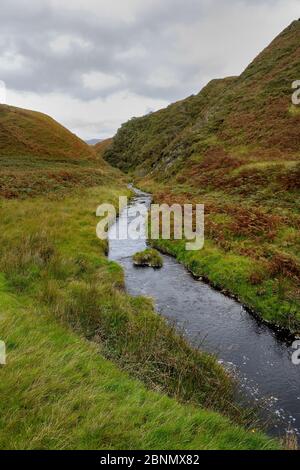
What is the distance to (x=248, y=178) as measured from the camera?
36688 mm

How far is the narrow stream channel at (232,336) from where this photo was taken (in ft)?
31.0

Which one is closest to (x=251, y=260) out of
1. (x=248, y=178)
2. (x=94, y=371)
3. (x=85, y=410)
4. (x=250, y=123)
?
(x=94, y=371)

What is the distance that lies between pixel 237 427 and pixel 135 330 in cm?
437

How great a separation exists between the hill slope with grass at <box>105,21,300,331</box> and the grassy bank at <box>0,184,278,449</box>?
530 cm

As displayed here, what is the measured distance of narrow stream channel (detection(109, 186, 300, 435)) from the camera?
9.45 metres

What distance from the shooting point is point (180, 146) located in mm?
61875

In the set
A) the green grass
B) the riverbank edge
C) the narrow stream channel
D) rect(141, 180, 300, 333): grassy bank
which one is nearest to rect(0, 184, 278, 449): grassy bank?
the green grass

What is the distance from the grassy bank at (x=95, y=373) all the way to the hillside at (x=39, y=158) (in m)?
22.3

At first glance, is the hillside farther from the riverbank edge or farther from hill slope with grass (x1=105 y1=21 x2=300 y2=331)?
the riverbank edge

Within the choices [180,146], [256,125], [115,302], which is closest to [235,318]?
[115,302]

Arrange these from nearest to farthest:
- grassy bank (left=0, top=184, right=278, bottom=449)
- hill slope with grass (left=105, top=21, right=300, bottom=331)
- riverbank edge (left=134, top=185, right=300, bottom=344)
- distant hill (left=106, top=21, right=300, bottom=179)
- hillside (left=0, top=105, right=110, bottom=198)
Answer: grassy bank (left=0, top=184, right=278, bottom=449) < riverbank edge (left=134, top=185, right=300, bottom=344) < hill slope with grass (left=105, top=21, right=300, bottom=331) < hillside (left=0, top=105, right=110, bottom=198) < distant hill (left=106, top=21, right=300, bottom=179)

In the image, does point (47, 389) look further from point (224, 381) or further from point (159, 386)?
point (224, 381)

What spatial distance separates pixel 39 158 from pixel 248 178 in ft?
135

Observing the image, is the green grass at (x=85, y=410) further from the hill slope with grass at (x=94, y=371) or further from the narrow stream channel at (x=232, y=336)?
the narrow stream channel at (x=232, y=336)
